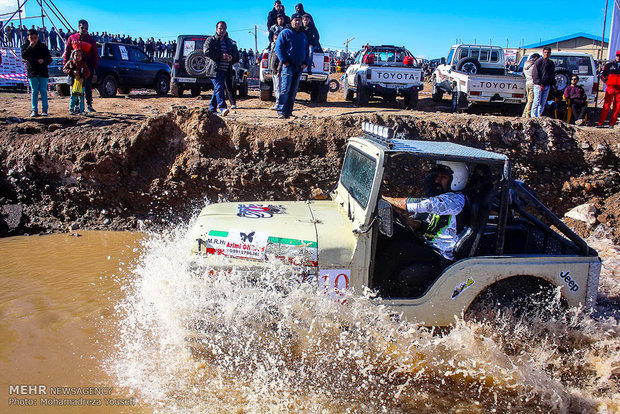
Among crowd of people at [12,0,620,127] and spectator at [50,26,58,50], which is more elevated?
spectator at [50,26,58,50]

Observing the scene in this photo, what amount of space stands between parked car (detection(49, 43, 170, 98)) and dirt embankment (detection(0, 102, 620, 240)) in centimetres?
553

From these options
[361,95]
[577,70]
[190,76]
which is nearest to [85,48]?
[190,76]

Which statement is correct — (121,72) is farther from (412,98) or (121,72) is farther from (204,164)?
(412,98)

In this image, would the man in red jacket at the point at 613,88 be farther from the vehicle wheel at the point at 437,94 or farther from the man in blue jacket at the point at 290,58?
the man in blue jacket at the point at 290,58

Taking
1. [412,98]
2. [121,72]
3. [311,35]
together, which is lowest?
[412,98]

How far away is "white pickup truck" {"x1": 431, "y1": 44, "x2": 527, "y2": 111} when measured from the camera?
1096 centimetres

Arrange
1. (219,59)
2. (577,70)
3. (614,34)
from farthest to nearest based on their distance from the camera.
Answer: (614,34) → (577,70) → (219,59)

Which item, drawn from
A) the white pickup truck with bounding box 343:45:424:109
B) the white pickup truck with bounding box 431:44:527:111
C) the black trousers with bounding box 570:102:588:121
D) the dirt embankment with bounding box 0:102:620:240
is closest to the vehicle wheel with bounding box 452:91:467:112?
the white pickup truck with bounding box 431:44:527:111

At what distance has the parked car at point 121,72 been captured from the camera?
1255 cm

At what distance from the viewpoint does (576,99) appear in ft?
35.3

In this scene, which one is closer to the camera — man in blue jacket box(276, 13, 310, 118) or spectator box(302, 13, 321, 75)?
man in blue jacket box(276, 13, 310, 118)

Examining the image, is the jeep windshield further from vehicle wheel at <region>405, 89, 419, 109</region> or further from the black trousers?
the black trousers

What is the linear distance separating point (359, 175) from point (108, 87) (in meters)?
11.1

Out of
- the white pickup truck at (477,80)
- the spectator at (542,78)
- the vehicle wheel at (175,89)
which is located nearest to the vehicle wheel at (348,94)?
the white pickup truck at (477,80)
